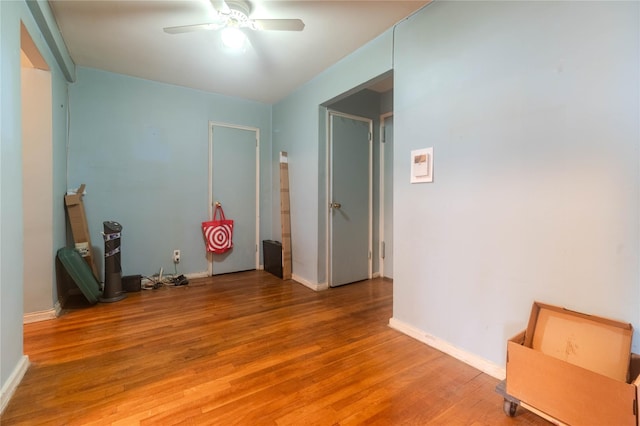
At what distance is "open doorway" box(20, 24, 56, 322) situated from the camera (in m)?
2.39

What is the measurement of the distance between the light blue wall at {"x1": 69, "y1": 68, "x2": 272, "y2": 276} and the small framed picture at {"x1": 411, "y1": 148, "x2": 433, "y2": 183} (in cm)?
287

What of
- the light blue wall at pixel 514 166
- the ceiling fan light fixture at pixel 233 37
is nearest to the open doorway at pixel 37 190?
the ceiling fan light fixture at pixel 233 37

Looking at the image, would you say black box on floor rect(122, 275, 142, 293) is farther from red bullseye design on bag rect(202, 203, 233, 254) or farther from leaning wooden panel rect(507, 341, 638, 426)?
leaning wooden panel rect(507, 341, 638, 426)

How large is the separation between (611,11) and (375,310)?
2.51m

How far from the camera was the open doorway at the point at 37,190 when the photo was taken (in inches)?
94.3

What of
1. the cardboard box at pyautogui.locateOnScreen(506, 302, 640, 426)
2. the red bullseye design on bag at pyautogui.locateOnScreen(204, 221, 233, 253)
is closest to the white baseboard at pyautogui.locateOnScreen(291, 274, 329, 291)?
the red bullseye design on bag at pyautogui.locateOnScreen(204, 221, 233, 253)

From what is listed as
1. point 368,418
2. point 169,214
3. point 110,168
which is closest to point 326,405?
point 368,418

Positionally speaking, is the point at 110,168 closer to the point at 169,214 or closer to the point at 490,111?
the point at 169,214

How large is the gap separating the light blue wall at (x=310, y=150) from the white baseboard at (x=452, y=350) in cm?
131

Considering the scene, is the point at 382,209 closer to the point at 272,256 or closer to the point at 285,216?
the point at 285,216

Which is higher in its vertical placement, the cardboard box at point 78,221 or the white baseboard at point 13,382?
the cardboard box at point 78,221

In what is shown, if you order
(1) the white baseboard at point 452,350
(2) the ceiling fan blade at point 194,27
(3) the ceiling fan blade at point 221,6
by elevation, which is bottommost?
(1) the white baseboard at point 452,350

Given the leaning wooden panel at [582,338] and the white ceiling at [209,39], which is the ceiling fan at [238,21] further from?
the leaning wooden panel at [582,338]

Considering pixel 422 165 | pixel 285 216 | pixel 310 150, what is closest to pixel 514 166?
pixel 422 165
